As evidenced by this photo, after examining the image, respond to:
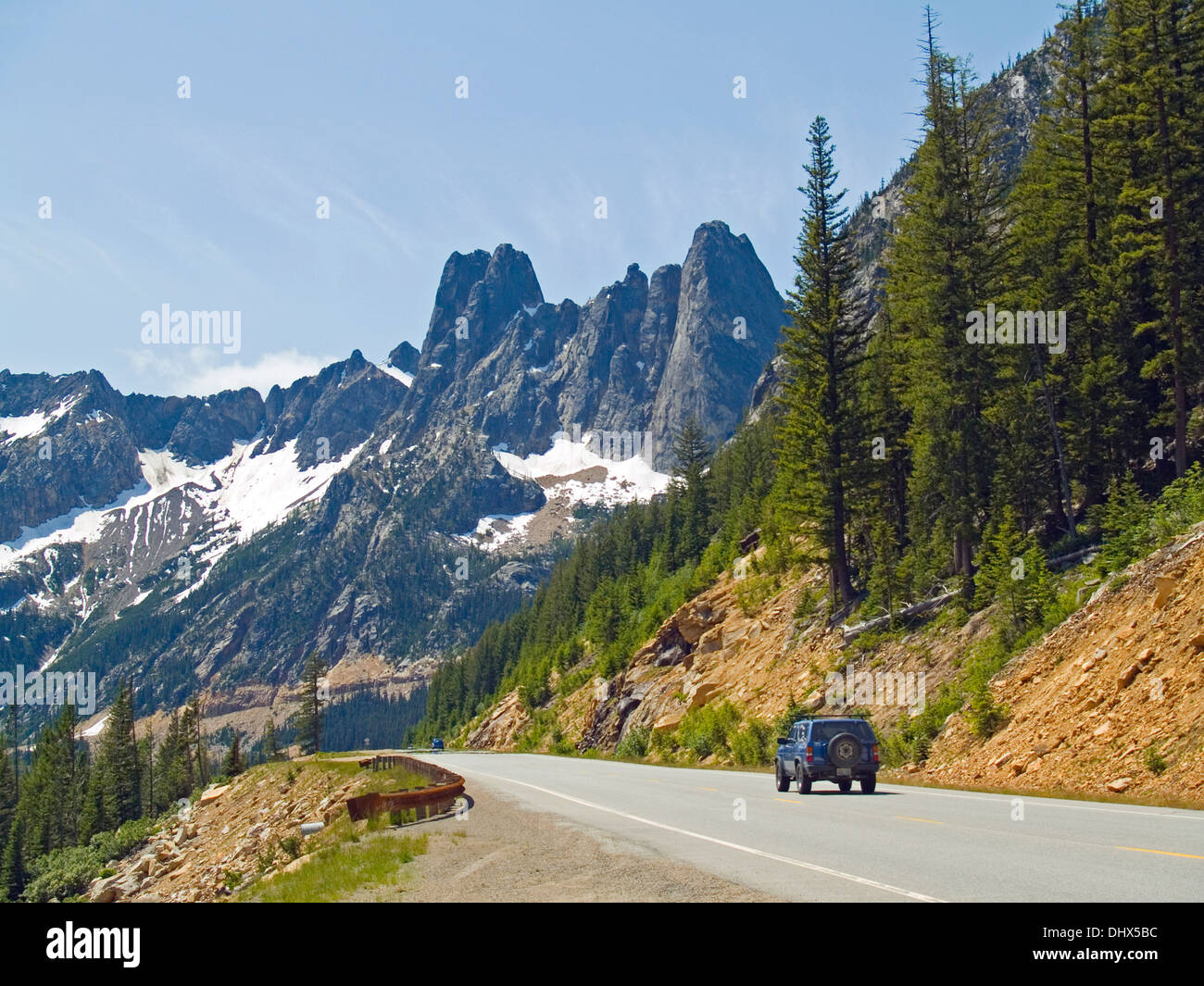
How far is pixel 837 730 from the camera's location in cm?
2145

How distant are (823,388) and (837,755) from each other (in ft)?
76.6

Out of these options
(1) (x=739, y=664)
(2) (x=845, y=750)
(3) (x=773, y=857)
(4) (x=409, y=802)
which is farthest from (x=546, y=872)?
(1) (x=739, y=664)

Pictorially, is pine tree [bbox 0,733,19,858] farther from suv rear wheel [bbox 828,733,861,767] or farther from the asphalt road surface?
suv rear wheel [bbox 828,733,861,767]

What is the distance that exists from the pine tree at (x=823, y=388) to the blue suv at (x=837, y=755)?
19800mm

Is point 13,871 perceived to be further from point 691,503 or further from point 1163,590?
point 1163,590

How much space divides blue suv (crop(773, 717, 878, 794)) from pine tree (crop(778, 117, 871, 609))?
65.0ft

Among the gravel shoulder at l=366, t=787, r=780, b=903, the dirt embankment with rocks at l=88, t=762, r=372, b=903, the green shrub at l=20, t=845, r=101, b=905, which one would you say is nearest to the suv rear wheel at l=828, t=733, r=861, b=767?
the gravel shoulder at l=366, t=787, r=780, b=903

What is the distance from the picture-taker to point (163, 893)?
1326 inches

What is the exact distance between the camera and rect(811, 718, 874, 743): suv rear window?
21.4 m

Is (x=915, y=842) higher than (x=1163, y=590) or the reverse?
the reverse

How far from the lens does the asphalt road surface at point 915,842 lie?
28.6 ft

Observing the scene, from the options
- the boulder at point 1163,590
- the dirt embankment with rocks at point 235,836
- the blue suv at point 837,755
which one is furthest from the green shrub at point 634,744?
the boulder at point 1163,590
